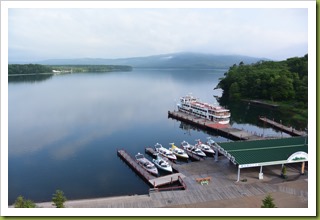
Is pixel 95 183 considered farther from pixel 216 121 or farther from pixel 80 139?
pixel 216 121

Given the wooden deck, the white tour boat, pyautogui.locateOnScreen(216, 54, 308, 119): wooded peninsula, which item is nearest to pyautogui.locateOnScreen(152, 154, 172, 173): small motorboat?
the wooden deck

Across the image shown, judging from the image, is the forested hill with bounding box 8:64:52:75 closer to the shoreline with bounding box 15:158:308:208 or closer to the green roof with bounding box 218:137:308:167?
the shoreline with bounding box 15:158:308:208

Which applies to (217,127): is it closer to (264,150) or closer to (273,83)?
(264,150)

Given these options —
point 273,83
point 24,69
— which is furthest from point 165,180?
point 24,69

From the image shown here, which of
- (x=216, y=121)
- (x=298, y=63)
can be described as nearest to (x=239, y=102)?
(x=298, y=63)

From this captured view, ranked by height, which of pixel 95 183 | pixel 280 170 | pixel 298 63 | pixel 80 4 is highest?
pixel 298 63

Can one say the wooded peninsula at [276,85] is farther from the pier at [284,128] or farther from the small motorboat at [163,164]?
the small motorboat at [163,164]
